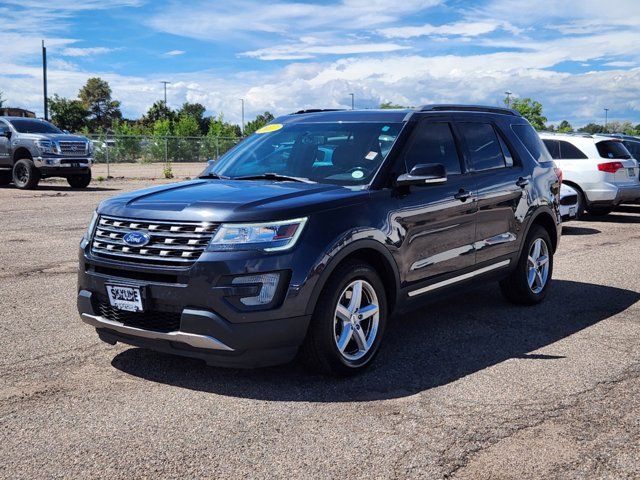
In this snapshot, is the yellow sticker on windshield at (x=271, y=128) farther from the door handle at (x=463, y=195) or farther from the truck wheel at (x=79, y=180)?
the truck wheel at (x=79, y=180)

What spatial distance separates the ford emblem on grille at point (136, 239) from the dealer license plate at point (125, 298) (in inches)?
10.7

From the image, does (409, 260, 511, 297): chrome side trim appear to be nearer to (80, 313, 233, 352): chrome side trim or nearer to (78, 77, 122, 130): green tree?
(80, 313, 233, 352): chrome side trim

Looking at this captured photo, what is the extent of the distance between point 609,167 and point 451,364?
35.6 feet

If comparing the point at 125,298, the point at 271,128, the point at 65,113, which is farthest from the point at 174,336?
the point at 65,113

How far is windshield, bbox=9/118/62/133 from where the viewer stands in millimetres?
22250

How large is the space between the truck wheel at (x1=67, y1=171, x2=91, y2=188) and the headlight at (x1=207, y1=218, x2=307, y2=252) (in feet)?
65.6

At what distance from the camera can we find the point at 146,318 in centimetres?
474

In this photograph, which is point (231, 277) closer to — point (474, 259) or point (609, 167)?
point (474, 259)

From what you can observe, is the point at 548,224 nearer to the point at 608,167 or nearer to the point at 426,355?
the point at 426,355

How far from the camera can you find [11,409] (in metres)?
4.43

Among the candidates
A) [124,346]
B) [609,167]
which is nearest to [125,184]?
[609,167]

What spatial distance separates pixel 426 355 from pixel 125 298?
87.9 inches

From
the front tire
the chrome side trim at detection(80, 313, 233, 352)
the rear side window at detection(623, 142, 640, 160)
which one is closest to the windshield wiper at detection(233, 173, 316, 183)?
the chrome side trim at detection(80, 313, 233, 352)

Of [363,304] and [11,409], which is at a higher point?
[363,304]
